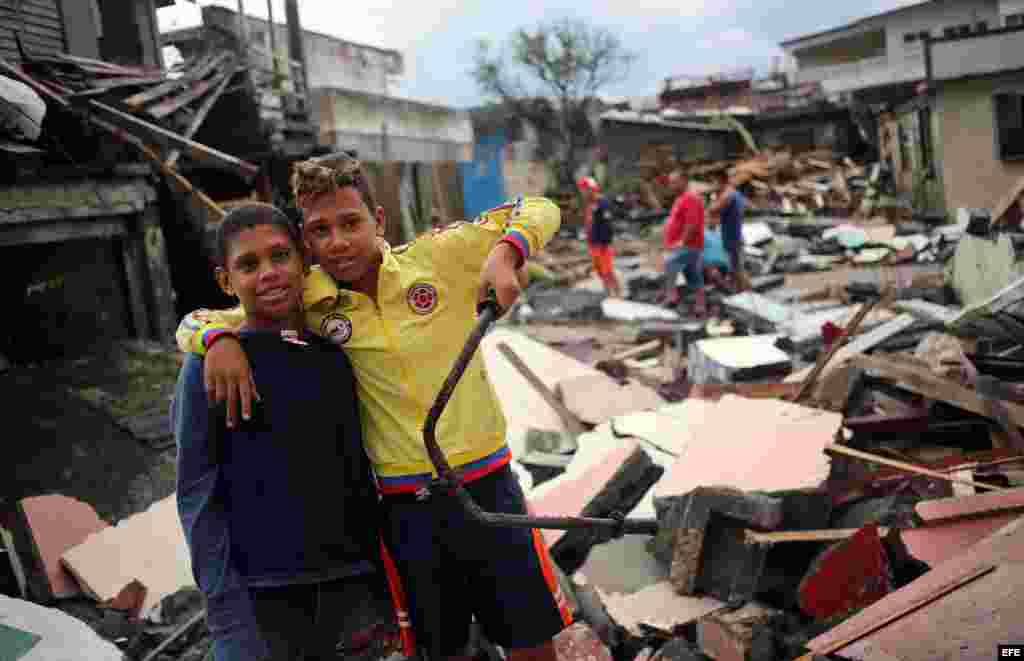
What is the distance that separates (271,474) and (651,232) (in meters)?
22.5

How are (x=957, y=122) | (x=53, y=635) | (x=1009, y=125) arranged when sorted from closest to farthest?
(x=53, y=635) → (x=1009, y=125) → (x=957, y=122)

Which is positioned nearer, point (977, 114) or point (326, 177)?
point (326, 177)

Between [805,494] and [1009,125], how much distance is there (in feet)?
59.4

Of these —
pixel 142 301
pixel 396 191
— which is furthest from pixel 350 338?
pixel 396 191

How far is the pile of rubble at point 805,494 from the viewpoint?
259 centimetres

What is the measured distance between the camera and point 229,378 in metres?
1.92

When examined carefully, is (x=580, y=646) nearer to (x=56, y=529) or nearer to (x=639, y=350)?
(x=56, y=529)

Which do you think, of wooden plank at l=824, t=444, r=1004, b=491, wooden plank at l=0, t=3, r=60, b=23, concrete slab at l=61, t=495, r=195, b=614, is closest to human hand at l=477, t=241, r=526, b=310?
wooden plank at l=824, t=444, r=1004, b=491

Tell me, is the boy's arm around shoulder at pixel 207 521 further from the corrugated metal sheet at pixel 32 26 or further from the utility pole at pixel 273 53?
the utility pole at pixel 273 53

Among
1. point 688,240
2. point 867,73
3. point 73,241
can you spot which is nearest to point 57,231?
point 73,241

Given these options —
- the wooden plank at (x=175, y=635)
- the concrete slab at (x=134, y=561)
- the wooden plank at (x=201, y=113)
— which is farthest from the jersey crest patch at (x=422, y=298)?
the wooden plank at (x=201, y=113)

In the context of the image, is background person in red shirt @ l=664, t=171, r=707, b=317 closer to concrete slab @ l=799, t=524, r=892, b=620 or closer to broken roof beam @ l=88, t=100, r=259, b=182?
A: broken roof beam @ l=88, t=100, r=259, b=182

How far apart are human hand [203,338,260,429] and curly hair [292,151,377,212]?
0.45m

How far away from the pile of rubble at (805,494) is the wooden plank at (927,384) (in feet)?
0.03
